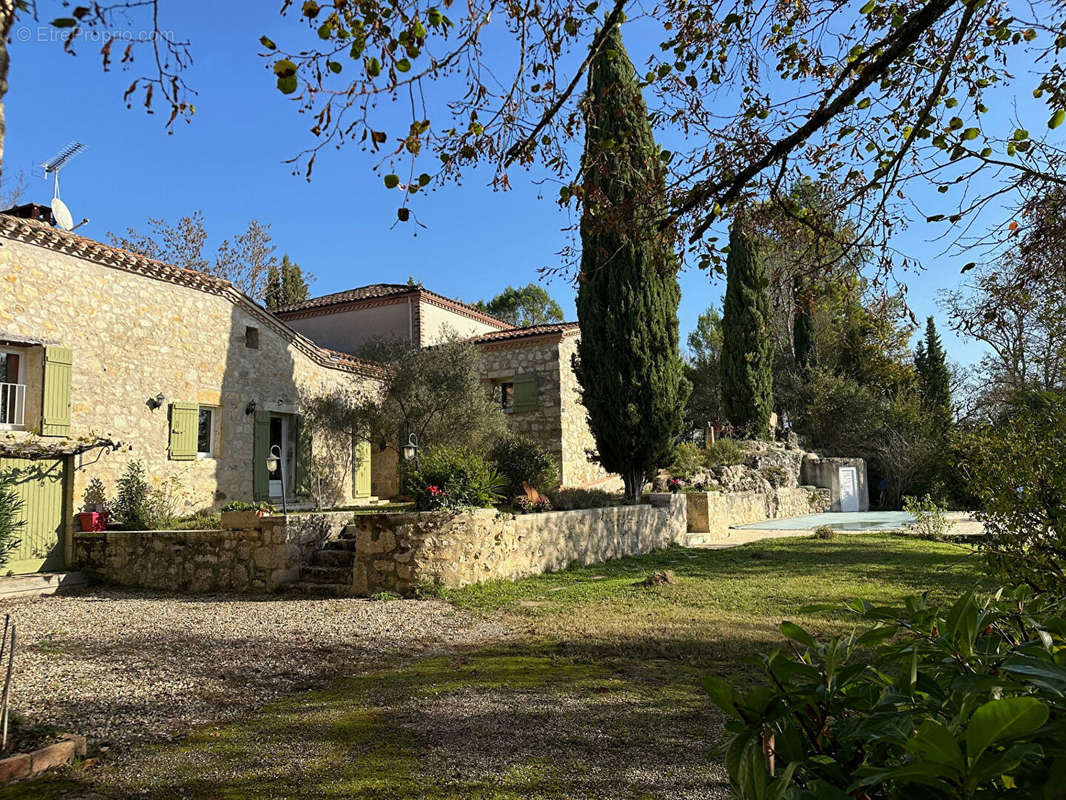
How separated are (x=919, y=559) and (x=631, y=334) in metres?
6.64

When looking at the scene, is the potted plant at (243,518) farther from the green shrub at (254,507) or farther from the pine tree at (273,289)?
the pine tree at (273,289)

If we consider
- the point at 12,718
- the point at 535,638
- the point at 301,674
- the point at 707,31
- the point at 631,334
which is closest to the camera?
the point at 12,718

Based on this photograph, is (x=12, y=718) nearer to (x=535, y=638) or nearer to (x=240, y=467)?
(x=535, y=638)

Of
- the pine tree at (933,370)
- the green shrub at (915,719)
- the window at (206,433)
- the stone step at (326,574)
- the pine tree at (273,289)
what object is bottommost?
the stone step at (326,574)

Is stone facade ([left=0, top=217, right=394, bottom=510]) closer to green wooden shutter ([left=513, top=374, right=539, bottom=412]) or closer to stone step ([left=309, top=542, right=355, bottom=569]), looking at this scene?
stone step ([left=309, top=542, right=355, bottom=569])

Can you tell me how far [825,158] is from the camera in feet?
14.4

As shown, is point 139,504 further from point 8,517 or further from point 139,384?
point 139,384

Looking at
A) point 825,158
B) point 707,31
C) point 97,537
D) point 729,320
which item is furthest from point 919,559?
point 729,320

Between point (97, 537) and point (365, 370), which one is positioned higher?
point (365, 370)

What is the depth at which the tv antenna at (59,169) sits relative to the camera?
44.2 ft

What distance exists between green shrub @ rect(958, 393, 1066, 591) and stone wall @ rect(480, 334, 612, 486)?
44.4ft

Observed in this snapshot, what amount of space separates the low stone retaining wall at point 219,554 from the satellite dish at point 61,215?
6769 mm

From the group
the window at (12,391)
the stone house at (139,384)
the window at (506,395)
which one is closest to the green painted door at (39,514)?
the stone house at (139,384)

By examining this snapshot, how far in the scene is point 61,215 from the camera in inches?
532
